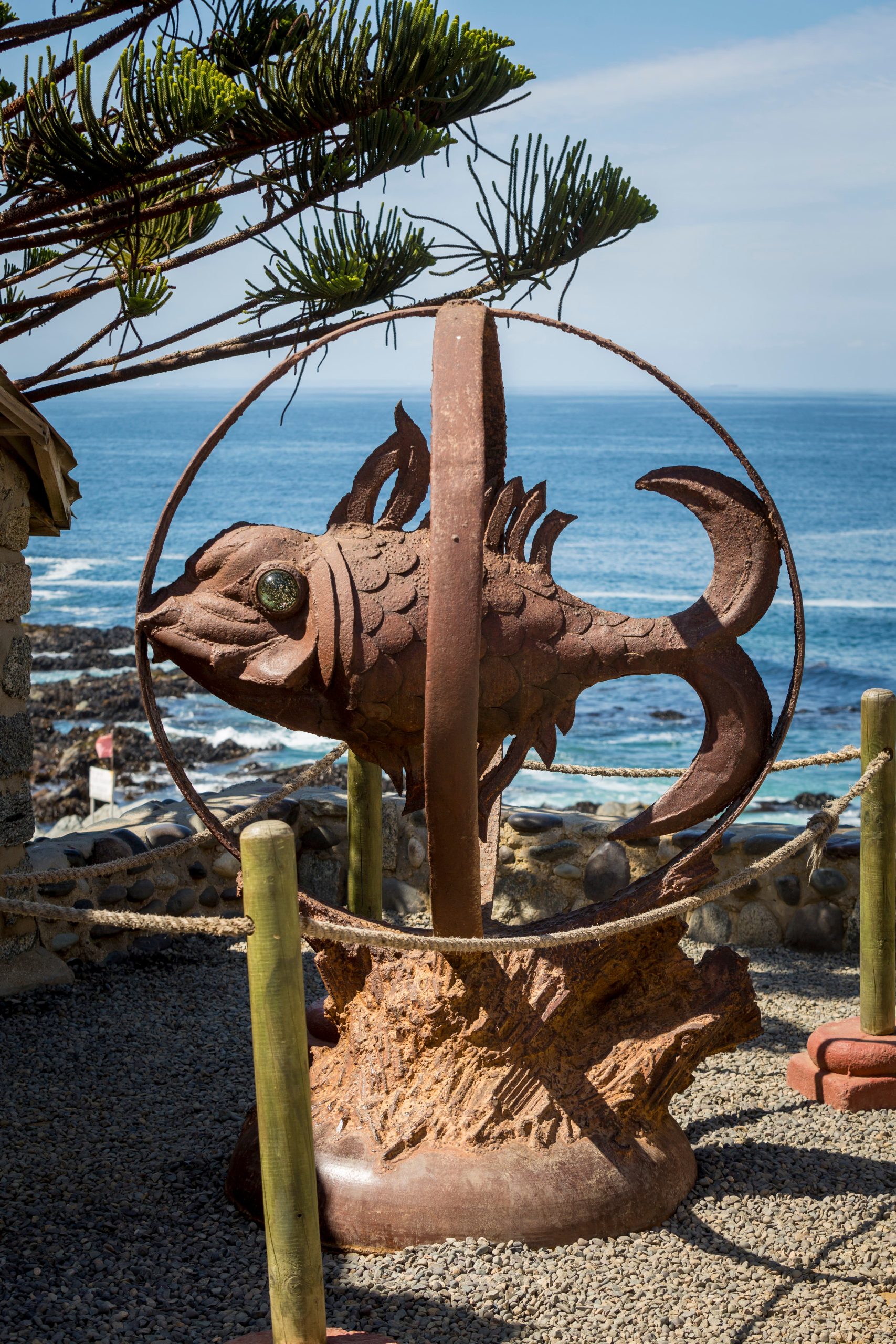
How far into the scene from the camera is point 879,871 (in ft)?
13.4

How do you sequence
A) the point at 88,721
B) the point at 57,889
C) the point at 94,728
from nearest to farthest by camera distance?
the point at 57,889 < the point at 94,728 < the point at 88,721

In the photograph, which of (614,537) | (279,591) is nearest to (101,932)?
(279,591)

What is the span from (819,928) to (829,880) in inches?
9.7

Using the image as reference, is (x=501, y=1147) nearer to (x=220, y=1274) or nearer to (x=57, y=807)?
(x=220, y=1274)

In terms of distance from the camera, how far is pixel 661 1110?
11.3 feet

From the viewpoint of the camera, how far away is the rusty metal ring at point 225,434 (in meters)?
3.16

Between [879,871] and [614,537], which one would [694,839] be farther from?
[614,537]

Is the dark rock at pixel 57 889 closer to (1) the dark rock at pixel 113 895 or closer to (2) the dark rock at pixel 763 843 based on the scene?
(1) the dark rock at pixel 113 895

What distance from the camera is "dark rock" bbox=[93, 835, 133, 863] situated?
5.50 metres

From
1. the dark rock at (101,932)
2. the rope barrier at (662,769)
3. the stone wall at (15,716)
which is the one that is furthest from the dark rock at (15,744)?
the rope barrier at (662,769)

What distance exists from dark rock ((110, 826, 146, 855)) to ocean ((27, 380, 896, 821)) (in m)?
2.03

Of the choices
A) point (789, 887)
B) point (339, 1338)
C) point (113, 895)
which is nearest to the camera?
point (339, 1338)

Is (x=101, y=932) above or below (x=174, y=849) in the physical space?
below

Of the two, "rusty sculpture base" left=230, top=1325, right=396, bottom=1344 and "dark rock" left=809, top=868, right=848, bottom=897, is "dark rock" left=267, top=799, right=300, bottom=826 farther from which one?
"rusty sculpture base" left=230, top=1325, right=396, bottom=1344
